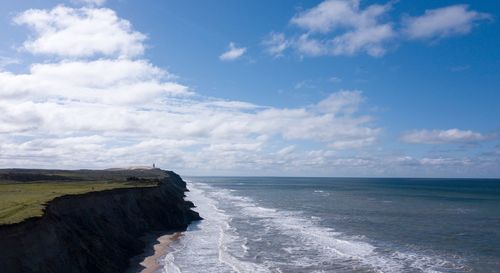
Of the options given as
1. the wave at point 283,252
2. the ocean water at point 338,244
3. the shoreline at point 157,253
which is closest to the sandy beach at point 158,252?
the shoreline at point 157,253

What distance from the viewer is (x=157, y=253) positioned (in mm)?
40094

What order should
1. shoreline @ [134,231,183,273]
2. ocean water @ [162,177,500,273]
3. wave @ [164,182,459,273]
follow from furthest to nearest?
ocean water @ [162,177,500,273] < wave @ [164,182,459,273] < shoreline @ [134,231,183,273]

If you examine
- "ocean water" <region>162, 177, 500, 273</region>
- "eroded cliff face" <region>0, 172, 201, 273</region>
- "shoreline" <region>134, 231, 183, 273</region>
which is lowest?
"shoreline" <region>134, 231, 183, 273</region>

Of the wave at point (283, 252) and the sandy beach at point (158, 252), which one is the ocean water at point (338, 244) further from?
the sandy beach at point (158, 252)

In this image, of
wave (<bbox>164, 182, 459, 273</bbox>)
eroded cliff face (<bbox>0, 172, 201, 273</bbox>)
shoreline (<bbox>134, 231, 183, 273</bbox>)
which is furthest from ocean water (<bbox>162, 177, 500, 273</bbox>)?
eroded cliff face (<bbox>0, 172, 201, 273</bbox>)

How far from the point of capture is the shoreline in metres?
34.8

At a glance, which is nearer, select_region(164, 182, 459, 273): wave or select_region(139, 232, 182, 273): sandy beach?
select_region(139, 232, 182, 273): sandy beach

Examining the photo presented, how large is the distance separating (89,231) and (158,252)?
7.20m

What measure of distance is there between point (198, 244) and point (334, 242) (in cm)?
1314

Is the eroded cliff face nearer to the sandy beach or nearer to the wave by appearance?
the sandy beach

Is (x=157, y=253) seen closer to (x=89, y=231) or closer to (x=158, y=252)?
(x=158, y=252)

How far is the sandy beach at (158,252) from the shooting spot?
34800 millimetres

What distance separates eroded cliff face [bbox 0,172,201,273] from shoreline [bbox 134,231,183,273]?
1.26 metres

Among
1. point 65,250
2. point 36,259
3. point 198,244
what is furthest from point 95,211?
point 36,259
